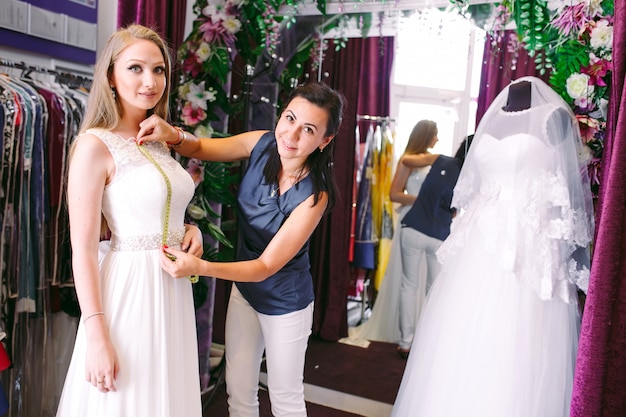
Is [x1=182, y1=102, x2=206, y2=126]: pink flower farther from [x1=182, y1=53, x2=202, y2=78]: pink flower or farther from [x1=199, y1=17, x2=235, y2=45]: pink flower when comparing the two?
[x1=199, y1=17, x2=235, y2=45]: pink flower

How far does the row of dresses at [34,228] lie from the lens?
1.99 metres

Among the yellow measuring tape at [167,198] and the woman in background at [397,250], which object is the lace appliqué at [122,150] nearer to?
the yellow measuring tape at [167,198]

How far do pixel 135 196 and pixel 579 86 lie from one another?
1.64m

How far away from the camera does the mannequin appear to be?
224cm

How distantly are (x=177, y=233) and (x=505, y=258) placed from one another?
49.2 inches

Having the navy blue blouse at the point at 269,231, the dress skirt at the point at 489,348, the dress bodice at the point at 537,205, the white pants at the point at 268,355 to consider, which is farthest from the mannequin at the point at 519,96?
the white pants at the point at 268,355

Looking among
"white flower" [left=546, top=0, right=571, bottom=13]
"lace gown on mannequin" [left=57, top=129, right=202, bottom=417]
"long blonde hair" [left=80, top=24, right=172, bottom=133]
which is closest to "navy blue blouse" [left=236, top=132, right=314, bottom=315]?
"lace gown on mannequin" [left=57, top=129, right=202, bottom=417]

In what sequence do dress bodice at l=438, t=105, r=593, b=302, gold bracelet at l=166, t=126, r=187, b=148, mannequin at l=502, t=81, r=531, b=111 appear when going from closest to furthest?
gold bracelet at l=166, t=126, r=187, b=148
dress bodice at l=438, t=105, r=593, b=302
mannequin at l=502, t=81, r=531, b=111

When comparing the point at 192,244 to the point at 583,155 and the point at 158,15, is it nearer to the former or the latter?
the point at 158,15

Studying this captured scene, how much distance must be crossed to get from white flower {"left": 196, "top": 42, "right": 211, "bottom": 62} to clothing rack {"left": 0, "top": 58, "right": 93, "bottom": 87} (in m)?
0.49

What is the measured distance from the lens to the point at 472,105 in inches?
101

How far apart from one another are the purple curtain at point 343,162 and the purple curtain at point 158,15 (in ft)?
2.49

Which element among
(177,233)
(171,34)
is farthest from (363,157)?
(177,233)

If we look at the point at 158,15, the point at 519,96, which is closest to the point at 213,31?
the point at 158,15
